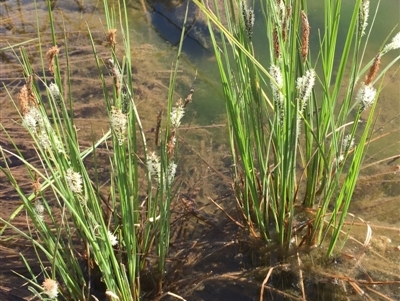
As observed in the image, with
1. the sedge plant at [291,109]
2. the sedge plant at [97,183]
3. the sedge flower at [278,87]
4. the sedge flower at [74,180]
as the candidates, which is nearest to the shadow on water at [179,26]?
the sedge plant at [291,109]

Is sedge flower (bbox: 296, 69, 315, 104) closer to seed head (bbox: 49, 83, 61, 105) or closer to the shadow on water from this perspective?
seed head (bbox: 49, 83, 61, 105)

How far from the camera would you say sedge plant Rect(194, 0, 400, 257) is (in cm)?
130

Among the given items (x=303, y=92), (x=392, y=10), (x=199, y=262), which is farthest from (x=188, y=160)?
(x=392, y=10)

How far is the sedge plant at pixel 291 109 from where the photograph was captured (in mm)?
1304

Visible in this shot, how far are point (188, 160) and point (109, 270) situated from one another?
1.02 meters

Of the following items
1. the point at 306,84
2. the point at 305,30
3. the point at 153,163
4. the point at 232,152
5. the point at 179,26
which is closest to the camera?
the point at 305,30

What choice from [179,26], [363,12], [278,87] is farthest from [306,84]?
[179,26]

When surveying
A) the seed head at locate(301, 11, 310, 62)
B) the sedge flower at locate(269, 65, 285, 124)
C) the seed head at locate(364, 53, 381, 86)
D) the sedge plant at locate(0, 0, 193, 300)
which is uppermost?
the seed head at locate(301, 11, 310, 62)

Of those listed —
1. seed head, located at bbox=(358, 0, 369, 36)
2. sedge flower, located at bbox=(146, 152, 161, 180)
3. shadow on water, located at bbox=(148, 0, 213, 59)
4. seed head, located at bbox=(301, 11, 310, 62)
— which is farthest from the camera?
shadow on water, located at bbox=(148, 0, 213, 59)

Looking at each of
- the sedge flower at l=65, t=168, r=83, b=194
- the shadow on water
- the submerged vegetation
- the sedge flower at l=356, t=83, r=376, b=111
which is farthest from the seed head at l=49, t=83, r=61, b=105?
the shadow on water

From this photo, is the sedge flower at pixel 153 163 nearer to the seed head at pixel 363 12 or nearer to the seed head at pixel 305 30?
the seed head at pixel 305 30

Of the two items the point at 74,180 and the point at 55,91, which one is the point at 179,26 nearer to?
the point at 55,91

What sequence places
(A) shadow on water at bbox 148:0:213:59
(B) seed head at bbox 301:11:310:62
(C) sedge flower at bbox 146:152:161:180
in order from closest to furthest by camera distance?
(B) seed head at bbox 301:11:310:62
(C) sedge flower at bbox 146:152:161:180
(A) shadow on water at bbox 148:0:213:59

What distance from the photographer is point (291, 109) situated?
4.98ft
